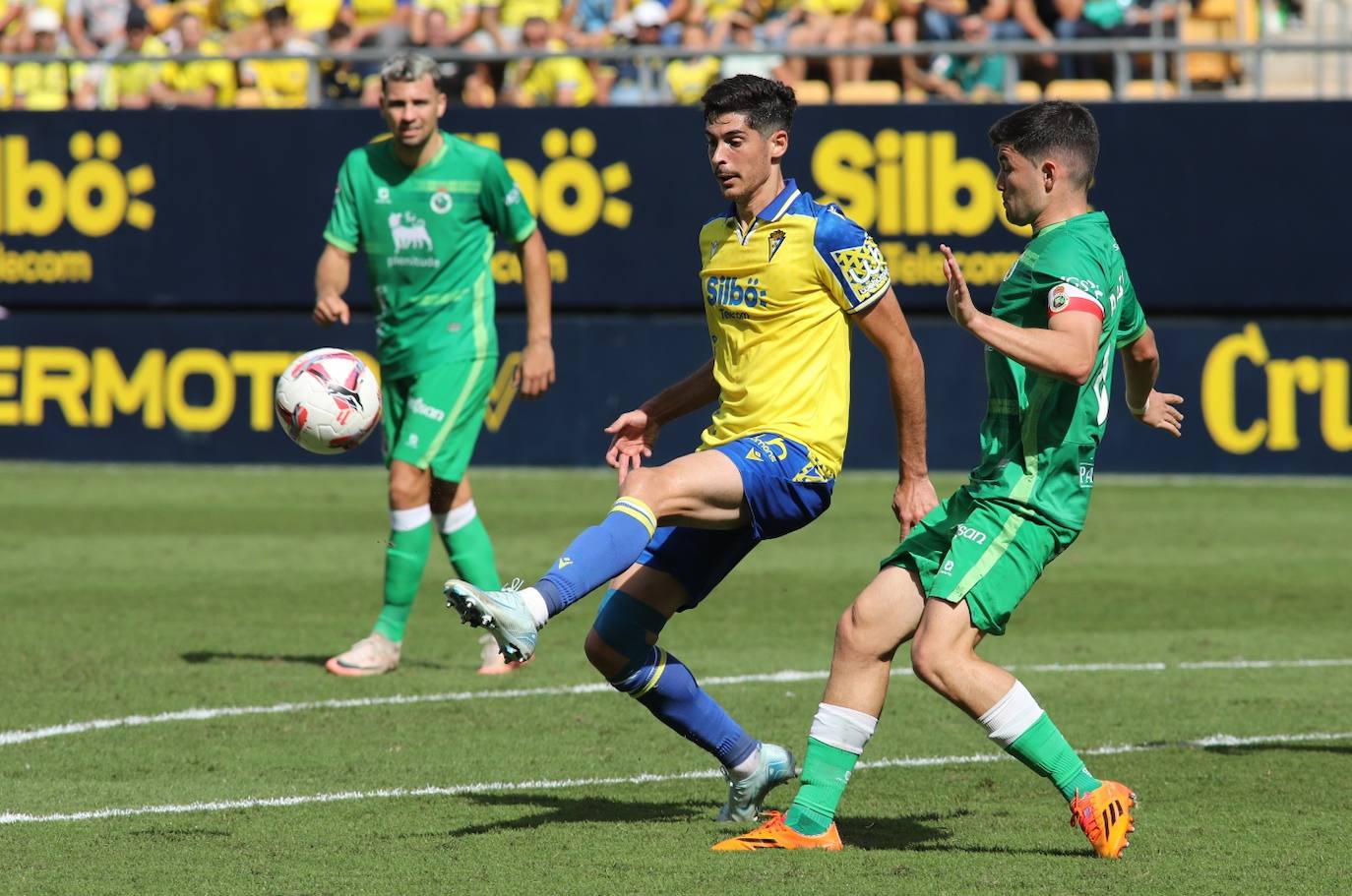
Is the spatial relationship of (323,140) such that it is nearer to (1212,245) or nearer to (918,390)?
(1212,245)

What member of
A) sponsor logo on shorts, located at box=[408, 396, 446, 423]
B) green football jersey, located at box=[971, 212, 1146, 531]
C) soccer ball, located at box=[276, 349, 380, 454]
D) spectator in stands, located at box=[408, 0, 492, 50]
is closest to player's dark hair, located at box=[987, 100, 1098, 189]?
green football jersey, located at box=[971, 212, 1146, 531]

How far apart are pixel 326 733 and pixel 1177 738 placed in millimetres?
2924

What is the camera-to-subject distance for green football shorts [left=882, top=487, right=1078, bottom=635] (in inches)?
206

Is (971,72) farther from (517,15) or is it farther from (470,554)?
(470,554)

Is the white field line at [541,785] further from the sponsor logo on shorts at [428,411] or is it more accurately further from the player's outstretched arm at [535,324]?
the sponsor logo on shorts at [428,411]

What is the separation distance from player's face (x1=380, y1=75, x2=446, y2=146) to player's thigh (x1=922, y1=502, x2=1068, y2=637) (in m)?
4.07

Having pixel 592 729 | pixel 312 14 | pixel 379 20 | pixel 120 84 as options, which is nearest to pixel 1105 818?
pixel 592 729

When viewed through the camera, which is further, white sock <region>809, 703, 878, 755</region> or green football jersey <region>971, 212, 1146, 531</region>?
white sock <region>809, 703, 878, 755</region>

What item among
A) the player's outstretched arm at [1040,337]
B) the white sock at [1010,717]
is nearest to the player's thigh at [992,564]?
the white sock at [1010,717]

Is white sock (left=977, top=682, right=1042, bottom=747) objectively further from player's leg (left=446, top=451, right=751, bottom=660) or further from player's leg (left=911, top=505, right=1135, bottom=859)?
player's leg (left=446, top=451, right=751, bottom=660)

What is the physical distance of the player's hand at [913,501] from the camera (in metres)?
5.60

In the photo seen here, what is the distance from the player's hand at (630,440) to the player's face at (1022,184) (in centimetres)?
123

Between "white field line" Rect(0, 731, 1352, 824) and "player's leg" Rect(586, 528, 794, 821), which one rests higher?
"player's leg" Rect(586, 528, 794, 821)

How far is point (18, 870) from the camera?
511 cm
